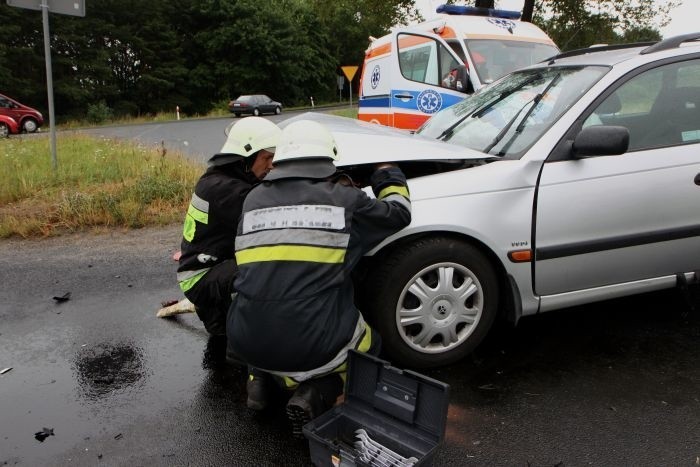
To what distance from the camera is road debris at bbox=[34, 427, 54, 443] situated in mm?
2684

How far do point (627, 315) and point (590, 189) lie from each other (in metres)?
1.22

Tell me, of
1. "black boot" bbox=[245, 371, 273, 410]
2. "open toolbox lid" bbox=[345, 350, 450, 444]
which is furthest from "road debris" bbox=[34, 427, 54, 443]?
"open toolbox lid" bbox=[345, 350, 450, 444]

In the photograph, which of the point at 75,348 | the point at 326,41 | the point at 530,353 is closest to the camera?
the point at 530,353

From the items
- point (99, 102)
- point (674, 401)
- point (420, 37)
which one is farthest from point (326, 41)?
point (674, 401)

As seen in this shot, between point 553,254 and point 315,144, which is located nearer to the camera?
point 315,144

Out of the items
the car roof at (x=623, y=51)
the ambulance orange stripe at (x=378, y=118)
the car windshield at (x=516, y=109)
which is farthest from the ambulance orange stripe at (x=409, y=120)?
the car roof at (x=623, y=51)

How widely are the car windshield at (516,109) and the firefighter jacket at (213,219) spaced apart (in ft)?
4.86

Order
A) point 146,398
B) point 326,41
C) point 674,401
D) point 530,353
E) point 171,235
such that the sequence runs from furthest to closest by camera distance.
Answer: point 326,41
point 171,235
point 530,353
point 146,398
point 674,401

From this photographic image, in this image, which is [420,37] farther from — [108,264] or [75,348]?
[75,348]

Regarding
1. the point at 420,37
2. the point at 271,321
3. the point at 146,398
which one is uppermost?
the point at 420,37

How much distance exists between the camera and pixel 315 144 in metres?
2.55

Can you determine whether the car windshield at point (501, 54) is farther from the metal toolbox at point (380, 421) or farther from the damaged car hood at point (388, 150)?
the metal toolbox at point (380, 421)

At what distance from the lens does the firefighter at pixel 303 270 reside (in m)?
2.40

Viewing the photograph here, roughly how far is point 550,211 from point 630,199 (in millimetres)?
464
